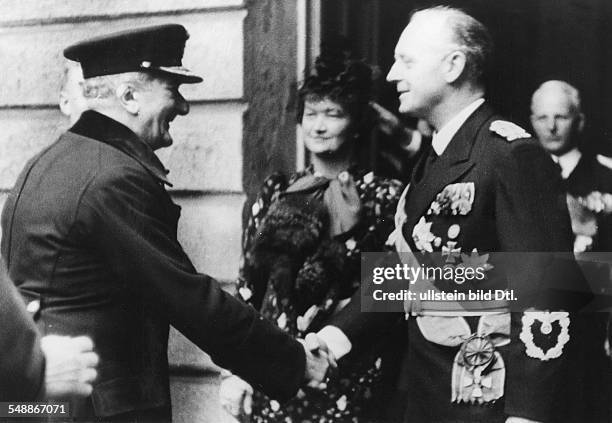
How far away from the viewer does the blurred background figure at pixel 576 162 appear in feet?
15.2

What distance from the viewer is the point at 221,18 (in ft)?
16.5

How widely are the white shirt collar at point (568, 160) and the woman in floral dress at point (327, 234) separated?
72cm

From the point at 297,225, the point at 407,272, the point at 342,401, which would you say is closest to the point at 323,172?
the point at 297,225

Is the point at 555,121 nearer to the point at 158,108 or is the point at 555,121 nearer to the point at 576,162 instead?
the point at 576,162

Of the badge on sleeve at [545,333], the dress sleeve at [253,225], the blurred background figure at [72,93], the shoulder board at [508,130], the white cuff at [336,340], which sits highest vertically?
the blurred background figure at [72,93]

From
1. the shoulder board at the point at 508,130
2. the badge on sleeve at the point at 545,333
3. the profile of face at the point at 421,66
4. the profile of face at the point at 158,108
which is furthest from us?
the profile of face at the point at 158,108

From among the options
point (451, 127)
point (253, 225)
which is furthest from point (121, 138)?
point (451, 127)

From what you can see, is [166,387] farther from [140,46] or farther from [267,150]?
[140,46]

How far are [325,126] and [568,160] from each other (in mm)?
1098

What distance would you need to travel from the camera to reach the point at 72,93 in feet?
16.8

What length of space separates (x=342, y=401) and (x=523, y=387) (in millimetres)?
832

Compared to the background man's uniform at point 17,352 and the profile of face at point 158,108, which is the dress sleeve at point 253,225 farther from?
the background man's uniform at point 17,352

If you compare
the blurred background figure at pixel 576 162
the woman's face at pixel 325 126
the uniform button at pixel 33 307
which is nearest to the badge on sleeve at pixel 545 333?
the blurred background figure at pixel 576 162

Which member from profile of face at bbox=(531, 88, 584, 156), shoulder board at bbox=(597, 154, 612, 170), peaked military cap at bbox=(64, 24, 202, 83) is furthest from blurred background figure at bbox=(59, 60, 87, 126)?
shoulder board at bbox=(597, 154, 612, 170)
